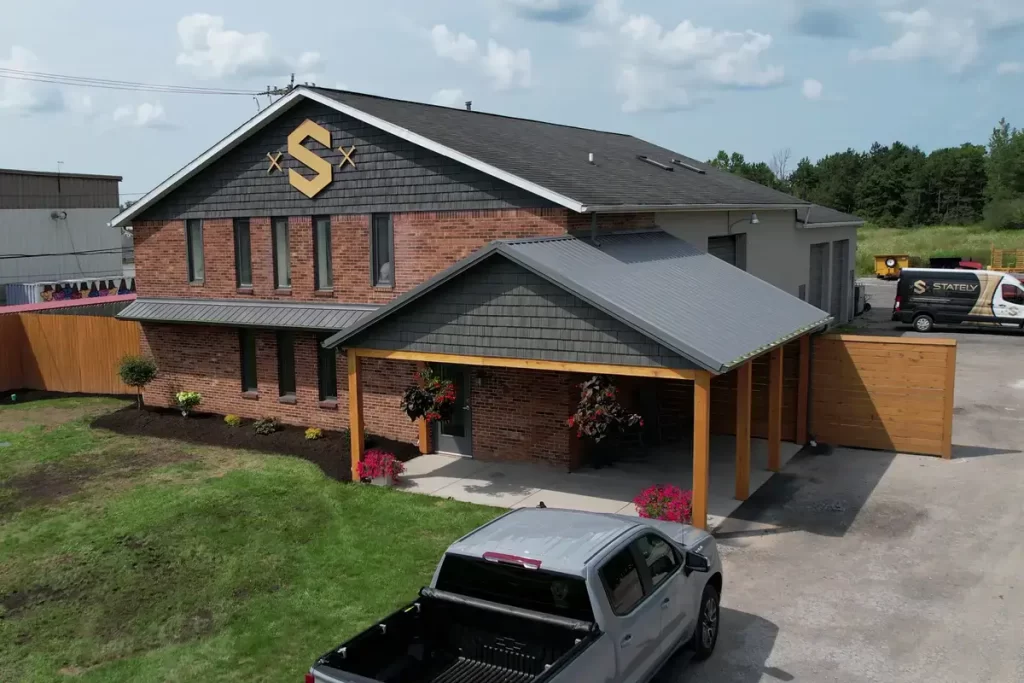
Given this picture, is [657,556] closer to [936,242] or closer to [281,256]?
[281,256]

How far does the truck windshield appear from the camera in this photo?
23.2 ft

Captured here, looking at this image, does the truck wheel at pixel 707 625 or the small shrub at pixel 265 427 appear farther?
the small shrub at pixel 265 427

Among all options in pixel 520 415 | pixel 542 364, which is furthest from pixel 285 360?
pixel 542 364

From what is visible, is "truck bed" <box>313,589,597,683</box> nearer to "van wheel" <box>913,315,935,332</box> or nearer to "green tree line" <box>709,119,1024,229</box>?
"van wheel" <box>913,315,935,332</box>

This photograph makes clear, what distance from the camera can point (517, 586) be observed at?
288 inches

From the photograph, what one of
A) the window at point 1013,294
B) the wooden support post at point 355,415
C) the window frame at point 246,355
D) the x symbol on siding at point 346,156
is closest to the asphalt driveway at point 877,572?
the wooden support post at point 355,415

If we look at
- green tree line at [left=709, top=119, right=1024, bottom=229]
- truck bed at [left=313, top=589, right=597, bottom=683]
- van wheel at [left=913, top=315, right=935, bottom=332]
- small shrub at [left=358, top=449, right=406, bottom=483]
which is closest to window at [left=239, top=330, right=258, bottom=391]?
small shrub at [left=358, top=449, right=406, bottom=483]

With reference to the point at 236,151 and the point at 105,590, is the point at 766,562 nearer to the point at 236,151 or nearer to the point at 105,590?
the point at 105,590

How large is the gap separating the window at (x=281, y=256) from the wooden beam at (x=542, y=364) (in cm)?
527

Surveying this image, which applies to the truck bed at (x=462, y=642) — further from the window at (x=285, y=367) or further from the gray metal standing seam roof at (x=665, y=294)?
the window at (x=285, y=367)

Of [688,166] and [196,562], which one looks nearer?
[196,562]

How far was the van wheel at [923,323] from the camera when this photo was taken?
3167 centimetres

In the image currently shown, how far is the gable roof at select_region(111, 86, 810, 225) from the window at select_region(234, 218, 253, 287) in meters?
1.48

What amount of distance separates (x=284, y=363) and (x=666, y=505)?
1023 centimetres
